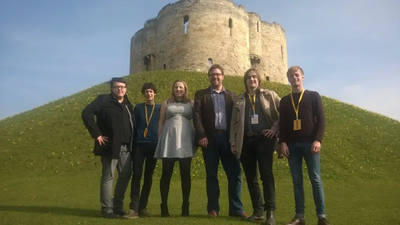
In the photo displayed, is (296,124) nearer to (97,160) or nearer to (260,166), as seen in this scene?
(260,166)

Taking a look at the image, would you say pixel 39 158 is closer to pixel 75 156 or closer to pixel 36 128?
pixel 75 156

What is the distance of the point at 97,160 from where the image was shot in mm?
14477

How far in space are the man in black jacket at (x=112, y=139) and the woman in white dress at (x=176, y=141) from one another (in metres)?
0.61

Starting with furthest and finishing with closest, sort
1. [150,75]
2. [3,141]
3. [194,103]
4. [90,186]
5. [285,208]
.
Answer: [150,75]
[3,141]
[90,186]
[285,208]
[194,103]

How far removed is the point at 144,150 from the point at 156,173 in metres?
7.07

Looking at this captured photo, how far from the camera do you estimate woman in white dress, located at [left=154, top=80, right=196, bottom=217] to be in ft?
19.4

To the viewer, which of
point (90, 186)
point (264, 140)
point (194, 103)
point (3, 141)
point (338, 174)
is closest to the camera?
point (264, 140)

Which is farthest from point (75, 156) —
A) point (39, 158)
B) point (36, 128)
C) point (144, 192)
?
point (144, 192)

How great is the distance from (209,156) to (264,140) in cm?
96

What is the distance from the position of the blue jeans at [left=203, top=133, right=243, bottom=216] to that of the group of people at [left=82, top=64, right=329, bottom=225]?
2cm

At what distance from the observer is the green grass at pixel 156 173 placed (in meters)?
6.52

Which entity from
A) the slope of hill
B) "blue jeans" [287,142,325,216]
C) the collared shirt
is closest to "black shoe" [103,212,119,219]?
the collared shirt

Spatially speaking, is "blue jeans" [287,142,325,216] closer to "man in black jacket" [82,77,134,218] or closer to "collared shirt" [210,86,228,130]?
"collared shirt" [210,86,228,130]

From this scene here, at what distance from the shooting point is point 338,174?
13531mm
